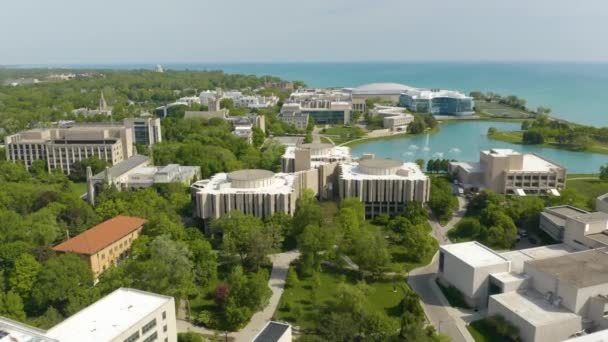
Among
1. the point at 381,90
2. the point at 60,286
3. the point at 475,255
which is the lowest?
the point at 60,286

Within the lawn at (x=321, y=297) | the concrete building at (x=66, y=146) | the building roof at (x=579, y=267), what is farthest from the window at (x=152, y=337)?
the concrete building at (x=66, y=146)

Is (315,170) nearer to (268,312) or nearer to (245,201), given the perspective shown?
(245,201)

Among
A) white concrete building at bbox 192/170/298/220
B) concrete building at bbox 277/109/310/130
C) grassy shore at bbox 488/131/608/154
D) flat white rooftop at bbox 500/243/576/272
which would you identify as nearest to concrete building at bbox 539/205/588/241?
flat white rooftop at bbox 500/243/576/272

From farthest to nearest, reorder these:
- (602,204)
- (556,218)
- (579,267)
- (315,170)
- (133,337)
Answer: (315,170) < (602,204) < (556,218) < (579,267) < (133,337)

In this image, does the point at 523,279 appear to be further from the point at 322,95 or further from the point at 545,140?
the point at 322,95

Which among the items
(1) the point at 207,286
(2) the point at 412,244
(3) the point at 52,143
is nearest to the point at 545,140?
(2) the point at 412,244

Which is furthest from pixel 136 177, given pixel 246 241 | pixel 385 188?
pixel 385 188

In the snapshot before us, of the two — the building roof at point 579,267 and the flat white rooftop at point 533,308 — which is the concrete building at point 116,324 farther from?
the building roof at point 579,267
